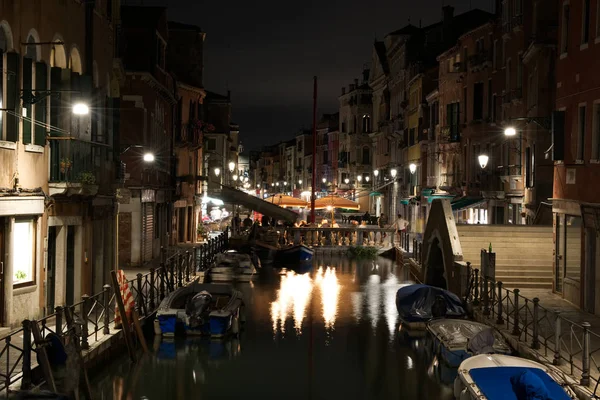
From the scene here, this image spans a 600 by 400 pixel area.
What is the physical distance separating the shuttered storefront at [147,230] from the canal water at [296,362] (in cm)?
642

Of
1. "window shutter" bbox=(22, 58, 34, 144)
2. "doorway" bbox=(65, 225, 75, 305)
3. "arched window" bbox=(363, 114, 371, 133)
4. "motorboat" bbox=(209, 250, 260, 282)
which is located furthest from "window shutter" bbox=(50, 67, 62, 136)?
"arched window" bbox=(363, 114, 371, 133)

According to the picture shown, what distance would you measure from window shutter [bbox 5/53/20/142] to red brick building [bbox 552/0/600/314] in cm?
1314

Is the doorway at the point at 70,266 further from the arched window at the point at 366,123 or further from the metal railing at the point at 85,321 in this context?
the arched window at the point at 366,123

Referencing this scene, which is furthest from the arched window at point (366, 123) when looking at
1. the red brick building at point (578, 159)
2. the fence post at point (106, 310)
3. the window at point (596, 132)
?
the fence post at point (106, 310)

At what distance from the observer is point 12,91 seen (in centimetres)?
1697

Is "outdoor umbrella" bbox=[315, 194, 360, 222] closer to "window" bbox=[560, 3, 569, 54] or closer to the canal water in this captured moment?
the canal water

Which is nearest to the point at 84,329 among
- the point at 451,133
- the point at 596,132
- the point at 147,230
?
the point at 596,132

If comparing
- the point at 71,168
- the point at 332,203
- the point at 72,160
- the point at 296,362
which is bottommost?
the point at 296,362

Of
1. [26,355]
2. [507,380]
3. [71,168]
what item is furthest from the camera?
[71,168]

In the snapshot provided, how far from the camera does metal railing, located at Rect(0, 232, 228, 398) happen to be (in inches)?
526

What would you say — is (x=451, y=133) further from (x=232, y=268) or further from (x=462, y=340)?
(x=462, y=340)

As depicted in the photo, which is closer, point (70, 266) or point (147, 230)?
point (70, 266)

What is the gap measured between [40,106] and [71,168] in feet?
5.61

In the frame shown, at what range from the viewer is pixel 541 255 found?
28.7 meters
